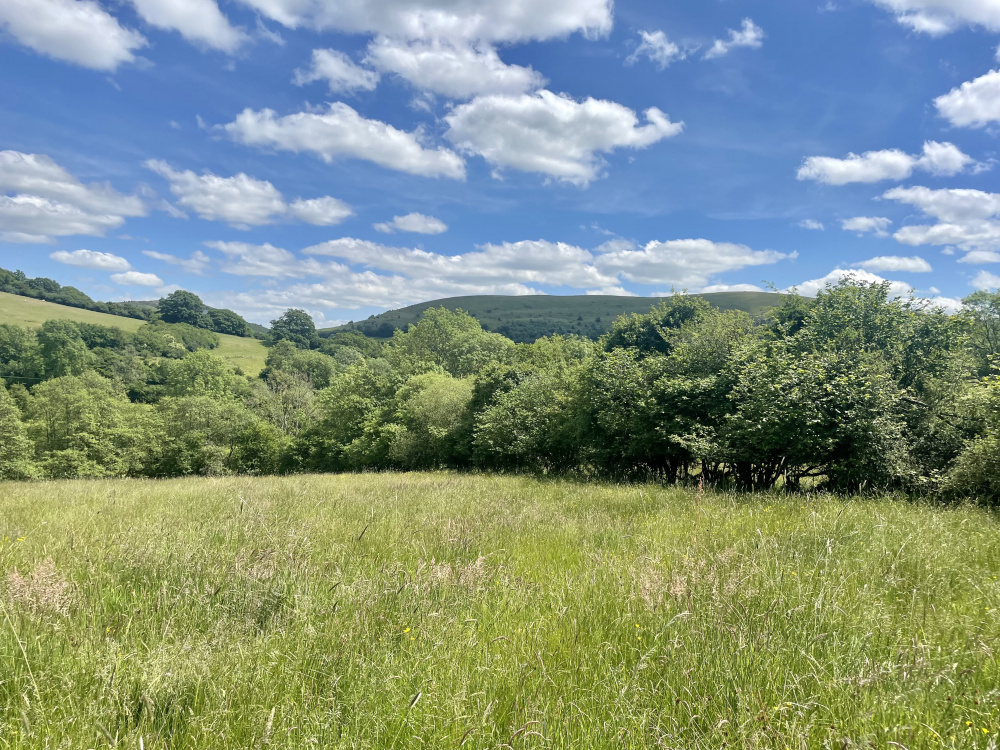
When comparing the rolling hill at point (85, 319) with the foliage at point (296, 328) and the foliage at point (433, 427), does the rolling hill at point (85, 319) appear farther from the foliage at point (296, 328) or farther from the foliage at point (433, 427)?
the foliage at point (433, 427)

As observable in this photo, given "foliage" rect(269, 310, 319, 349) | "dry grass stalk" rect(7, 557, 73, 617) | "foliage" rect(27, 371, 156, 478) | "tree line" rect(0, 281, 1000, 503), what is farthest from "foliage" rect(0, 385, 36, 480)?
"foliage" rect(269, 310, 319, 349)

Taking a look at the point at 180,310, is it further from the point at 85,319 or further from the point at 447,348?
the point at 447,348

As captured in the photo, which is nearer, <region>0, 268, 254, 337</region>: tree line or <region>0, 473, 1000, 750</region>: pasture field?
<region>0, 473, 1000, 750</region>: pasture field

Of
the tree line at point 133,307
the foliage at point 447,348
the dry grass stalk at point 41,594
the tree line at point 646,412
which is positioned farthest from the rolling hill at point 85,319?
the dry grass stalk at point 41,594

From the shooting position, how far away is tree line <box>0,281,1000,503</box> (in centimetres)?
1263

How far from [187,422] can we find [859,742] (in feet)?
184

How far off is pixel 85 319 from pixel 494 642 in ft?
528

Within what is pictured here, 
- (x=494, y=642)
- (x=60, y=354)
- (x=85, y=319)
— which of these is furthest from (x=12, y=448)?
(x=85, y=319)

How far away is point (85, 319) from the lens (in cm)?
12050

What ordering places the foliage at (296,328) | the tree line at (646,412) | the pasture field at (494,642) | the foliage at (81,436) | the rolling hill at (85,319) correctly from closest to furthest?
the pasture field at (494,642)
the tree line at (646,412)
the foliage at (81,436)
the rolling hill at (85,319)
the foliage at (296,328)

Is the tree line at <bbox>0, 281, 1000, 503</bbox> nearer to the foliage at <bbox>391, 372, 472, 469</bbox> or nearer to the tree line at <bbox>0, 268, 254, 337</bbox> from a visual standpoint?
the foliage at <bbox>391, 372, 472, 469</bbox>

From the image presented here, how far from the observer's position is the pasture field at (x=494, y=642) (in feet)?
7.04

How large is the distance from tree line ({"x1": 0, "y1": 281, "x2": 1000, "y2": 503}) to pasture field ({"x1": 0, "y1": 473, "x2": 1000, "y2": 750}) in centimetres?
883

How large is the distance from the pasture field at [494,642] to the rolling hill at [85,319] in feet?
368
